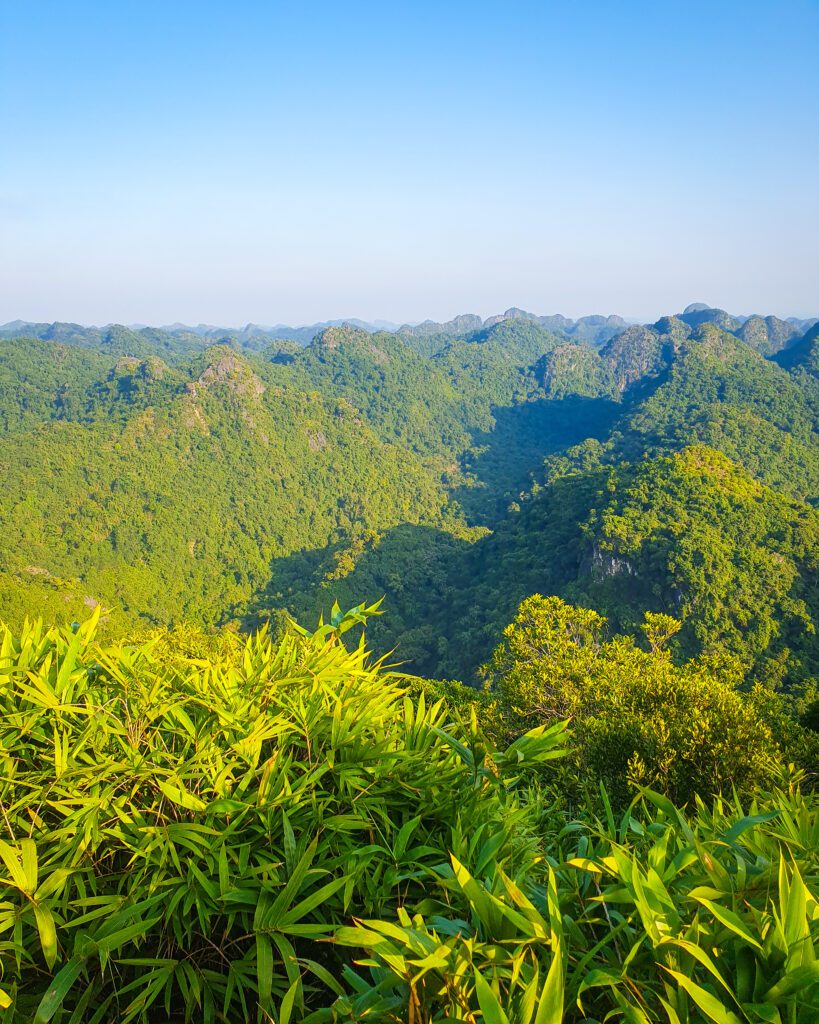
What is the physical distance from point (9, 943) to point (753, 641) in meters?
32.8

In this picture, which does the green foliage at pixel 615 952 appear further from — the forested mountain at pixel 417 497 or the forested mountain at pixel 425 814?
the forested mountain at pixel 417 497


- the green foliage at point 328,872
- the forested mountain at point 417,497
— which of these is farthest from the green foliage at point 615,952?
the forested mountain at point 417,497

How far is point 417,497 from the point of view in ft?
275

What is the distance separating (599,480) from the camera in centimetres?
4584

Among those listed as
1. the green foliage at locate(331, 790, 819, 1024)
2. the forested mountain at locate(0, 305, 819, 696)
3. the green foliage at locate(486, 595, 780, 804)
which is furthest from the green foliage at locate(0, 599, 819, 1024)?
the forested mountain at locate(0, 305, 819, 696)

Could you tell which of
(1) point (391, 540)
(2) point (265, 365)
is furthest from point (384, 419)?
(1) point (391, 540)

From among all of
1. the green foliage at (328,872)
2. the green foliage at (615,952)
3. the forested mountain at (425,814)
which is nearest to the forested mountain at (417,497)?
the forested mountain at (425,814)

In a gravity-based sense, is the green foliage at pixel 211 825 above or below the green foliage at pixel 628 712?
above

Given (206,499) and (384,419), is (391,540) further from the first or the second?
(384,419)

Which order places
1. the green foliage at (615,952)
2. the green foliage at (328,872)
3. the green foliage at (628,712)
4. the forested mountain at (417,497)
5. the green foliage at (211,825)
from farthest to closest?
the forested mountain at (417,497), the green foliage at (628,712), the green foliage at (211,825), the green foliage at (328,872), the green foliage at (615,952)

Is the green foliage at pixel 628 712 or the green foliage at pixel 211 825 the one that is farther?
the green foliage at pixel 628 712

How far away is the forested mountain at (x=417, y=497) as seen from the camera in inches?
1348

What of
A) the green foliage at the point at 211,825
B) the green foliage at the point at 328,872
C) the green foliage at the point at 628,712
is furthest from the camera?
the green foliage at the point at 628,712

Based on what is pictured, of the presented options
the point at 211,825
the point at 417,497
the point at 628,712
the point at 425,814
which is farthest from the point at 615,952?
the point at 417,497
